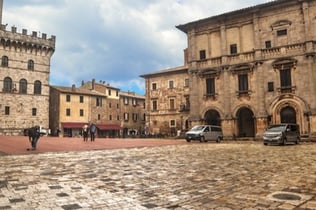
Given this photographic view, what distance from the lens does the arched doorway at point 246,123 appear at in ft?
117

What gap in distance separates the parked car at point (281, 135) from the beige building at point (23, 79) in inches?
1491

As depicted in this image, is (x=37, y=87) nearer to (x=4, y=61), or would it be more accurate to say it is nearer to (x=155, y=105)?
(x=4, y=61)

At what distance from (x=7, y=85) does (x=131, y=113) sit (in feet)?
90.6

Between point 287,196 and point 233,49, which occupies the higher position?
point 233,49

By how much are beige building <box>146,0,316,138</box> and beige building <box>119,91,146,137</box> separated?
29.7 meters

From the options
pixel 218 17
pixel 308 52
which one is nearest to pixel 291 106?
pixel 308 52

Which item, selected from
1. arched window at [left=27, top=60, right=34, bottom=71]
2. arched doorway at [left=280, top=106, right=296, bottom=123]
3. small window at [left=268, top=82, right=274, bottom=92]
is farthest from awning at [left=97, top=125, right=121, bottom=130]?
arched doorway at [left=280, top=106, right=296, bottom=123]

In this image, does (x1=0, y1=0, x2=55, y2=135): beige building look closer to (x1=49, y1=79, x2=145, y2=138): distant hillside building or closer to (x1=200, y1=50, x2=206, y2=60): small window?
(x1=49, y1=79, x2=145, y2=138): distant hillside building

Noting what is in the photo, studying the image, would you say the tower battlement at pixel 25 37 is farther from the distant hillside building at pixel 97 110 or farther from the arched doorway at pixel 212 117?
the arched doorway at pixel 212 117

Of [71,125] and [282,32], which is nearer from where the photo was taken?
[282,32]

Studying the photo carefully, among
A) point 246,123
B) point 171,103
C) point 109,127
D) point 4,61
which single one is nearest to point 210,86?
point 246,123

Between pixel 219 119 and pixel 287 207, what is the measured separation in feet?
103

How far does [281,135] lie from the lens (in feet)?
76.0

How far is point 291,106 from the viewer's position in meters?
31.7
